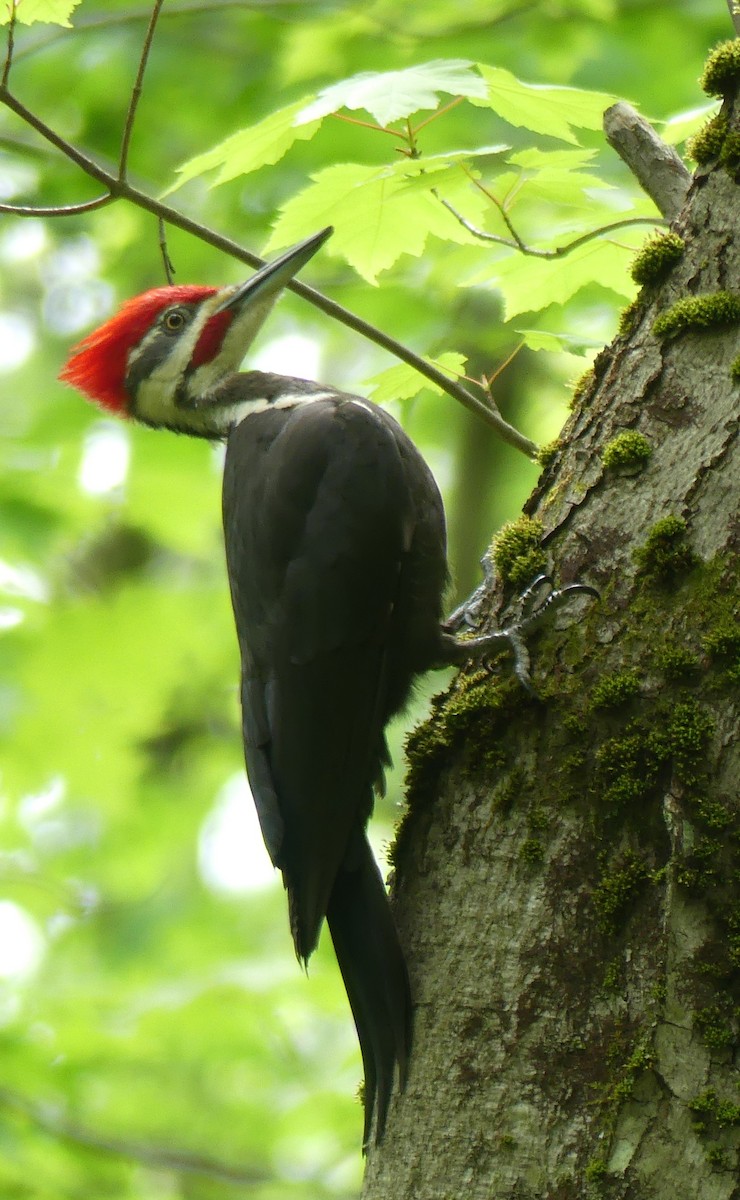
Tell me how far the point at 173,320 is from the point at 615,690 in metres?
2.06

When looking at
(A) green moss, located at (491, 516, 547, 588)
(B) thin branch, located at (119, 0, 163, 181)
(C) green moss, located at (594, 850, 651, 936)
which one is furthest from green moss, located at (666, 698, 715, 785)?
(B) thin branch, located at (119, 0, 163, 181)

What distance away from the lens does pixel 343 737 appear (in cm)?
251

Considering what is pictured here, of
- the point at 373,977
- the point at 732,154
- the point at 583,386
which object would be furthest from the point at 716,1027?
the point at 732,154

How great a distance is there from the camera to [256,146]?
2.29 meters

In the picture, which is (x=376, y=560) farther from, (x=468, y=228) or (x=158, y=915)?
(x=158, y=915)

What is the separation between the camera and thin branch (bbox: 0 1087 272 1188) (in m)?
4.03

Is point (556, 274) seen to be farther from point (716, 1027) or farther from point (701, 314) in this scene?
point (716, 1027)

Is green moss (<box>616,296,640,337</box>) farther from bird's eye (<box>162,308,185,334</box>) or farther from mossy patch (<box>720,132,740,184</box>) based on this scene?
bird's eye (<box>162,308,185,334</box>)

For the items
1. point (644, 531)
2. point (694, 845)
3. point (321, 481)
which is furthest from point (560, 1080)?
point (321, 481)

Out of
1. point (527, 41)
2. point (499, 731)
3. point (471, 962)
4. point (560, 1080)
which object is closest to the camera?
point (560, 1080)

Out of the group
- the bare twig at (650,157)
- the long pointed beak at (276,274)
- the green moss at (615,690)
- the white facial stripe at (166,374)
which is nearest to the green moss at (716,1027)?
the green moss at (615,690)

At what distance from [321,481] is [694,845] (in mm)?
1272

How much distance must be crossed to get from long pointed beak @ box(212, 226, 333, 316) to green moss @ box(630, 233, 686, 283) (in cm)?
66

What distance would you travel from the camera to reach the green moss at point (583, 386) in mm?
2207
